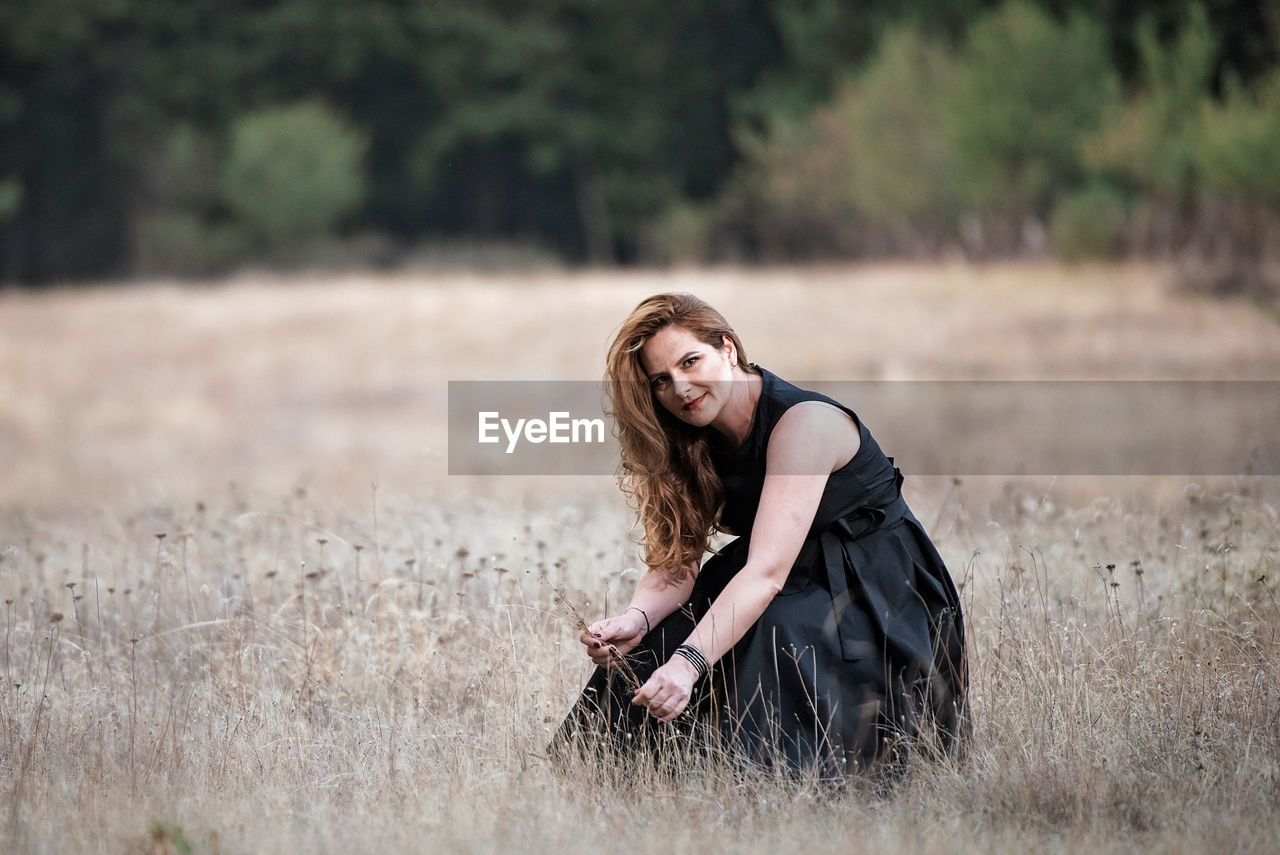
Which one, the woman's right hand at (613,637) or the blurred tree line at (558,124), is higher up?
the blurred tree line at (558,124)

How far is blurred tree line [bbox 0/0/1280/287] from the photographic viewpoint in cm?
2588

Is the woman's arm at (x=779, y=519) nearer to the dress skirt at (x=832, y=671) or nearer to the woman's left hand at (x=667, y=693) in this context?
the woman's left hand at (x=667, y=693)

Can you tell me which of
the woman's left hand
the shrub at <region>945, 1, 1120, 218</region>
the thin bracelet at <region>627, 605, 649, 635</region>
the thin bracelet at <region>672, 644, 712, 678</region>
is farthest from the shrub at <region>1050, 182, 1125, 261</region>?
the woman's left hand

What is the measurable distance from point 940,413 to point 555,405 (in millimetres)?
3830

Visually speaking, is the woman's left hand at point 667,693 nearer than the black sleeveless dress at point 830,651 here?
Yes

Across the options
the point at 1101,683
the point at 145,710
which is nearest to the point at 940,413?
the point at 1101,683

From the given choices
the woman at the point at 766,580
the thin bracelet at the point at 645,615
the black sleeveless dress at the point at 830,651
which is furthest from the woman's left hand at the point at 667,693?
the thin bracelet at the point at 645,615

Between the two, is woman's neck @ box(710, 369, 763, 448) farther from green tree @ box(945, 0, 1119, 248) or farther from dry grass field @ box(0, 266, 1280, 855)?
green tree @ box(945, 0, 1119, 248)

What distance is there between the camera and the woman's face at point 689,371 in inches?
127

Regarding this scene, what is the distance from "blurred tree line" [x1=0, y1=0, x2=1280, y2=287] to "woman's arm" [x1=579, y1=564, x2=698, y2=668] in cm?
2261

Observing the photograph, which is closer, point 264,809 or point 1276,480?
point 264,809

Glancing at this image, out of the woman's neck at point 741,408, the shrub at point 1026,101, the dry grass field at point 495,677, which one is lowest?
the dry grass field at point 495,677

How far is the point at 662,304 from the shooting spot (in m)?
3.22

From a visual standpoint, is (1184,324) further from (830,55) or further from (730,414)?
(830,55)
